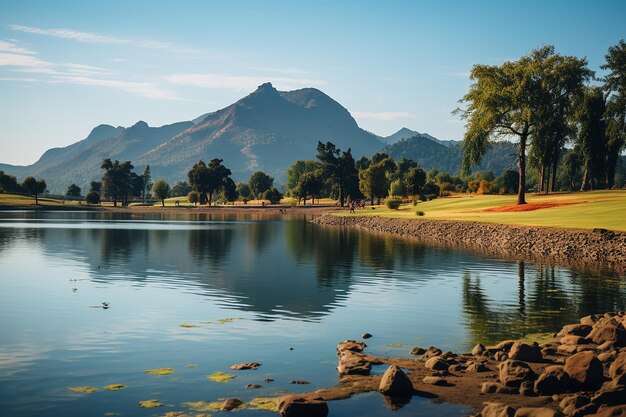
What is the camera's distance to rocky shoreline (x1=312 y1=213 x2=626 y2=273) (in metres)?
60.6

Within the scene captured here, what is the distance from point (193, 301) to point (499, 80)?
254ft

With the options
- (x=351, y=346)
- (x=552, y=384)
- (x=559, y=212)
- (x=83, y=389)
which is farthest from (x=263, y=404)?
(x=559, y=212)

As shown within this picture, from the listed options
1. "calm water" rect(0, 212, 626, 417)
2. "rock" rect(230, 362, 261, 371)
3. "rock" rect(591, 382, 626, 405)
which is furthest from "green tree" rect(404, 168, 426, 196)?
"rock" rect(591, 382, 626, 405)

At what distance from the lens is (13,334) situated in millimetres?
29266

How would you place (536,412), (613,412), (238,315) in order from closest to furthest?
1. (536,412)
2. (613,412)
3. (238,315)

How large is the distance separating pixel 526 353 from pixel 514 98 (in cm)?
7906

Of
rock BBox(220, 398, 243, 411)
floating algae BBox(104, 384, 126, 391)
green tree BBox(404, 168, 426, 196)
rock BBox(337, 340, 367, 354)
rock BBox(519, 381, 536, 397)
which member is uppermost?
green tree BBox(404, 168, 426, 196)

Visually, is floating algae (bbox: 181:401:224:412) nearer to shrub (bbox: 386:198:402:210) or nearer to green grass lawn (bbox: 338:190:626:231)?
green grass lawn (bbox: 338:190:626:231)

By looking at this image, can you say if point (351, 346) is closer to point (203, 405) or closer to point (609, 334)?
point (203, 405)

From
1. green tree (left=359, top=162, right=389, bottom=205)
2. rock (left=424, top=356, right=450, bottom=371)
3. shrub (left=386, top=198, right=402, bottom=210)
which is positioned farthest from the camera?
green tree (left=359, top=162, right=389, bottom=205)

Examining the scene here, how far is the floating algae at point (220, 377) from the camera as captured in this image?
21984 millimetres

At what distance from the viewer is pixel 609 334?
2642cm

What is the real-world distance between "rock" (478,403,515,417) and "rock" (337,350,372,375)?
18.1 feet

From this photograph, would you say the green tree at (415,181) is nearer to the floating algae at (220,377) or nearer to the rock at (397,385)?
the floating algae at (220,377)
